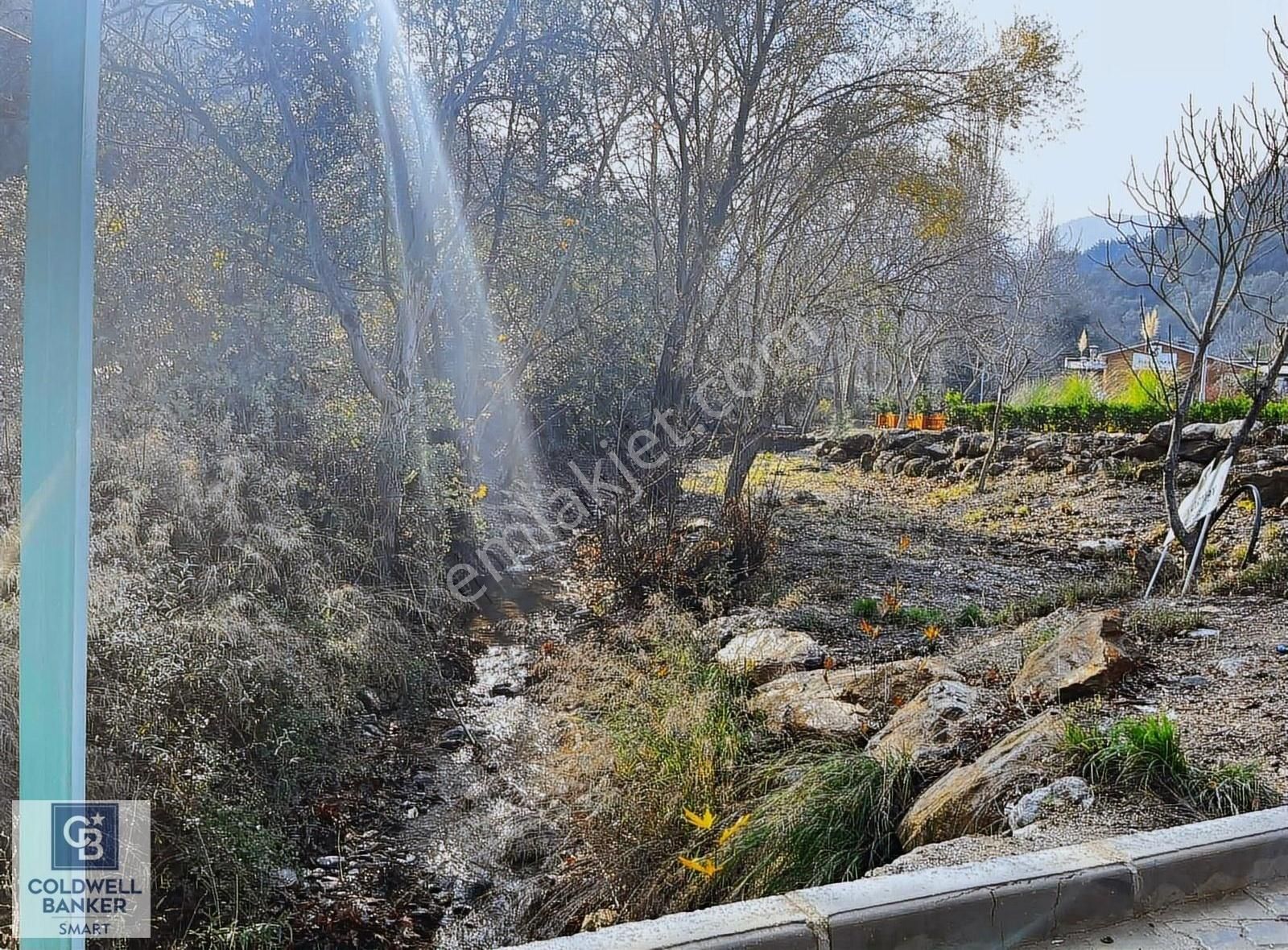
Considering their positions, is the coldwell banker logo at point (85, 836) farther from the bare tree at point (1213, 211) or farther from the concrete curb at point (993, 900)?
the bare tree at point (1213, 211)

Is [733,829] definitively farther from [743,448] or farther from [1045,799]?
[743,448]

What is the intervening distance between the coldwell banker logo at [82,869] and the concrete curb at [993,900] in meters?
0.63

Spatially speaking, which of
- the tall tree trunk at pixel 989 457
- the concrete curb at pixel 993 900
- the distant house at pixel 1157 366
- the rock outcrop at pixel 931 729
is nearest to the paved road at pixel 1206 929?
the concrete curb at pixel 993 900

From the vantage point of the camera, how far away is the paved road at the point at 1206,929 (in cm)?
136

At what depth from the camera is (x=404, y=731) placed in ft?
9.86

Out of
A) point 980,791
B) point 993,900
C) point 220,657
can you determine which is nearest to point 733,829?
point 980,791

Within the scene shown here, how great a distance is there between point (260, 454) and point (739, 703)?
2.14 m

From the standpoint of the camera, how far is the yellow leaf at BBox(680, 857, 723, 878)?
6.21 ft

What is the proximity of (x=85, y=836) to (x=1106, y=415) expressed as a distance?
748 centimetres

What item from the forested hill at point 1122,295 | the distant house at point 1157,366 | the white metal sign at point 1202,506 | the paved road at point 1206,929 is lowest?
the paved road at point 1206,929

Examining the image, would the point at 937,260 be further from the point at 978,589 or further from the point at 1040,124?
the point at 978,589

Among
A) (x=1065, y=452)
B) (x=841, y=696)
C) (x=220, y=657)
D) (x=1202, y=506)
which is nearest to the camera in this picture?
(x=220, y=657)

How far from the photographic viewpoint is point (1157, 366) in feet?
13.6

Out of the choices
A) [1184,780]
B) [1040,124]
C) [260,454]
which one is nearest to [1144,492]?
[1040,124]
